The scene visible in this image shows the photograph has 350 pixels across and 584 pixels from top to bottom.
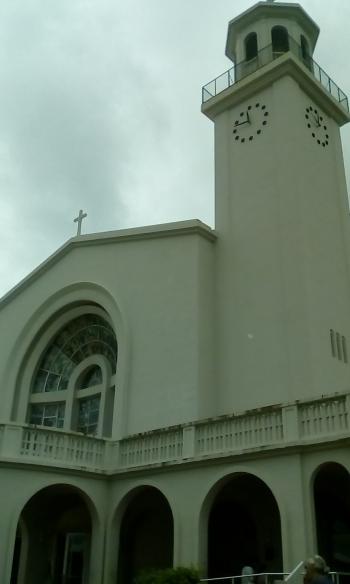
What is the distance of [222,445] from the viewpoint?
40.5 feet

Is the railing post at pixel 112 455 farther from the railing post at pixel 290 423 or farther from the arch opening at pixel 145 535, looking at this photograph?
the railing post at pixel 290 423

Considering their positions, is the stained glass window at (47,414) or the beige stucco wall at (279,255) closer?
the beige stucco wall at (279,255)

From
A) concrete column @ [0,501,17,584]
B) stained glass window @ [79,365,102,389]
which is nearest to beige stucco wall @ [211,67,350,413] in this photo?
stained glass window @ [79,365,102,389]

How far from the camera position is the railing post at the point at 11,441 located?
12859 millimetres

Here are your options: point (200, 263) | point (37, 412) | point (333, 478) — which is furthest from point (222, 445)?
point (37, 412)

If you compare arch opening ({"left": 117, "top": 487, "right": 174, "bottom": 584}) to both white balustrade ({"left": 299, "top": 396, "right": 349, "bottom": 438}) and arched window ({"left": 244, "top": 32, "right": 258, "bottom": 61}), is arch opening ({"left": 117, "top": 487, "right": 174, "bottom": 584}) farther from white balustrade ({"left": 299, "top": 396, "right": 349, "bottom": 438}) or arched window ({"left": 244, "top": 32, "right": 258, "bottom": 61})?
arched window ({"left": 244, "top": 32, "right": 258, "bottom": 61})

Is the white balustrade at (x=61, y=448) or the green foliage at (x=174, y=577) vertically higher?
the white balustrade at (x=61, y=448)

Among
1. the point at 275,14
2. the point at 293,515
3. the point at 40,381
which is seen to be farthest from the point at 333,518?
the point at 275,14

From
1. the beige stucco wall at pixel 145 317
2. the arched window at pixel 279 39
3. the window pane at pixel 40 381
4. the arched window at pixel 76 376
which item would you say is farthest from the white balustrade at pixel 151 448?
the arched window at pixel 279 39

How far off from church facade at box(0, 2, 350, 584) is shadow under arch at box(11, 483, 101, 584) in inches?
2.0

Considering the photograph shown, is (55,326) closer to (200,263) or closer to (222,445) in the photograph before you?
(200,263)

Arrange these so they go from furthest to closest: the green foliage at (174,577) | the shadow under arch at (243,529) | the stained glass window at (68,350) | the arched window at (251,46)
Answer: the arched window at (251,46)
the stained glass window at (68,350)
the shadow under arch at (243,529)
the green foliage at (174,577)

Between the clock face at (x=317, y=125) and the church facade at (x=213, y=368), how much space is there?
0.23 feet

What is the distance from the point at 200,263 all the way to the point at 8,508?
294 inches
